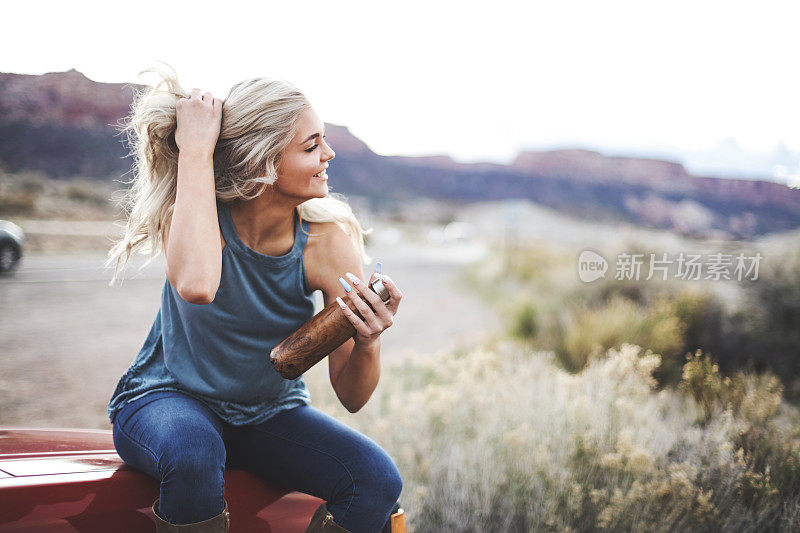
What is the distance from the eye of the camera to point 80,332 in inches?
203

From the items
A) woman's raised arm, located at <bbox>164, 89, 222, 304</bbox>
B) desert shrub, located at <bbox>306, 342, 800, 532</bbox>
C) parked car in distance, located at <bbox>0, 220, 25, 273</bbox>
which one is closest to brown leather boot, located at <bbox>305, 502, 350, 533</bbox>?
woman's raised arm, located at <bbox>164, 89, 222, 304</bbox>

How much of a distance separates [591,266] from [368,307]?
592 centimetres

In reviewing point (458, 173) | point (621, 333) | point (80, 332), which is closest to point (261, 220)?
point (621, 333)

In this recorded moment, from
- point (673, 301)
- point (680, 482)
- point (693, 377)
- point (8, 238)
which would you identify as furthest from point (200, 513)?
point (8, 238)

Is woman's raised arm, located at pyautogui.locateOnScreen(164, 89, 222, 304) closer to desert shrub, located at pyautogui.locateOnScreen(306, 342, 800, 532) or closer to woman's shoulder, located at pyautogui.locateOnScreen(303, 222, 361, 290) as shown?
woman's shoulder, located at pyautogui.locateOnScreen(303, 222, 361, 290)

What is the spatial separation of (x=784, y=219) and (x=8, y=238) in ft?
28.4

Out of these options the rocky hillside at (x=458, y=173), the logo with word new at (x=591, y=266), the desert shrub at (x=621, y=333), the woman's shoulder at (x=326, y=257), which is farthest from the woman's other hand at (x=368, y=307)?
the logo with word new at (x=591, y=266)

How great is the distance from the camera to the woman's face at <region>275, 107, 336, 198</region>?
1.35m

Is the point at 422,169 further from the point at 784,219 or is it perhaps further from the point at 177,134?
the point at 177,134

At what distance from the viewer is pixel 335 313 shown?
1.21 metres

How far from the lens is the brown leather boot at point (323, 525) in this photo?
1259 millimetres

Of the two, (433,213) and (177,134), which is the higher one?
(177,134)

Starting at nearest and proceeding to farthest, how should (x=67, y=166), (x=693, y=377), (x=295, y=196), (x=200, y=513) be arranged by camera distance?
(x=200, y=513) < (x=295, y=196) < (x=693, y=377) < (x=67, y=166)

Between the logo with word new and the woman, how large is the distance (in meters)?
4.97
